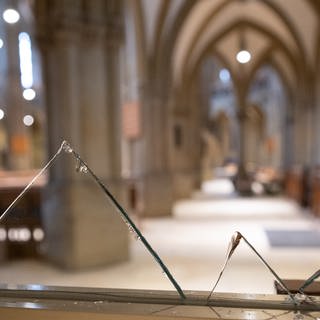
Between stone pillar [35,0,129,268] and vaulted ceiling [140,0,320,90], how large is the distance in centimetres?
478

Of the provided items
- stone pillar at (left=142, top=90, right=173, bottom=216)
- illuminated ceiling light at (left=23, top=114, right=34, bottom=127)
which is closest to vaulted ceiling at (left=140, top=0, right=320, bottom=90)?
stone pillar at (left=142, top=90, right=173, bottom=216)

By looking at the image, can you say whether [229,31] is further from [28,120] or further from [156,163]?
[28,120]

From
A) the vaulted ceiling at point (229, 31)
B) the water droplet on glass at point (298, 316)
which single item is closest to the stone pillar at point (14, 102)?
the vaulted ceiling at point (229, 31)

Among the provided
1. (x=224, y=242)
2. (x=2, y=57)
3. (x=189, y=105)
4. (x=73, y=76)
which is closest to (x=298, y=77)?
(x=189, y=105)

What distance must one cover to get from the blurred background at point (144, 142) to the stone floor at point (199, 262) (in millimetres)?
33

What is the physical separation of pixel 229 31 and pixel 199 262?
482 inches

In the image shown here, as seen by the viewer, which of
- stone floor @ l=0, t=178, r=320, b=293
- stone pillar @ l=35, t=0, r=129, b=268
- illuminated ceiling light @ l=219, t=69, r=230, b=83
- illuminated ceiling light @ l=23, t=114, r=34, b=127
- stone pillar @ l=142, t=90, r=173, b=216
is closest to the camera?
stone floor @ l=0, t=178, r=320, b=293

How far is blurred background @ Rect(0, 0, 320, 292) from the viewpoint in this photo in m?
5.85

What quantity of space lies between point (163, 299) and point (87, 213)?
13.9 ft

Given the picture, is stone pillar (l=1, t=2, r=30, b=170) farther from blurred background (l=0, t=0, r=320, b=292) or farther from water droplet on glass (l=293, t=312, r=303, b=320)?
water droplet on glass (l=293, t=312, r=303, b=320)

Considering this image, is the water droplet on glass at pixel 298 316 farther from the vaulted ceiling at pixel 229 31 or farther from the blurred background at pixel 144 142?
the vaulted ceiling at pixel 229 31

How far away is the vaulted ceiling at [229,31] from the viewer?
1088 centimetres

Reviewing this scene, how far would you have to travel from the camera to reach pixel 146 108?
35.6 ft

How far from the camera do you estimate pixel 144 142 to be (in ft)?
35.2
